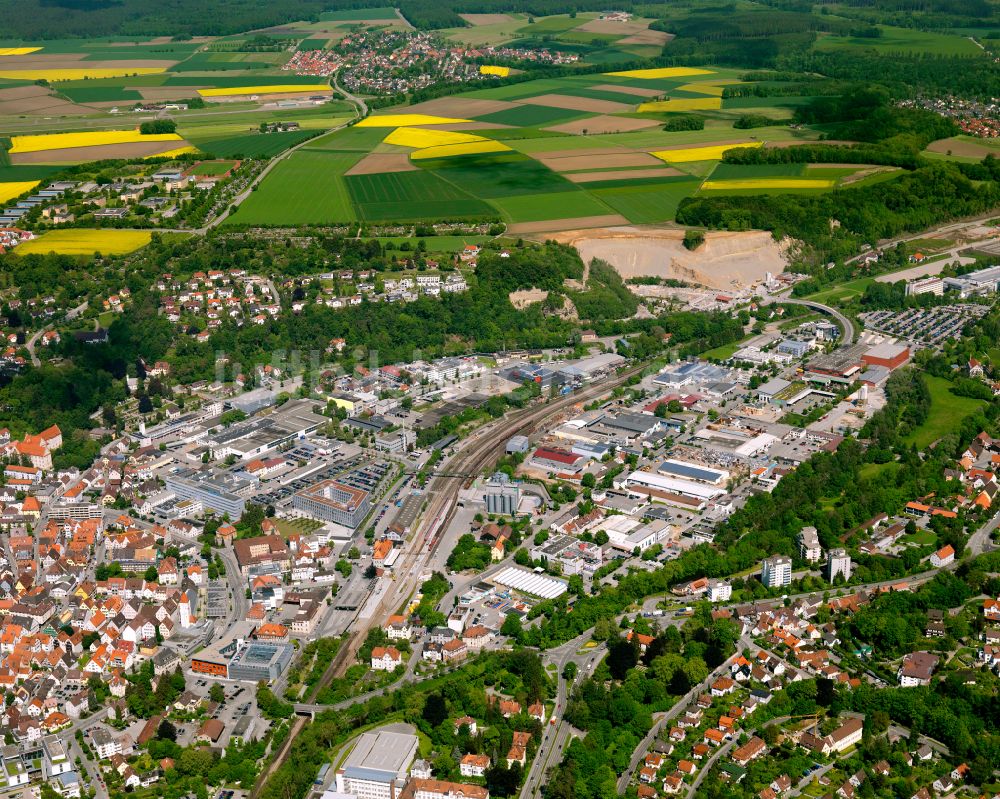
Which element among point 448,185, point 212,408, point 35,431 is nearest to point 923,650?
point 212,408

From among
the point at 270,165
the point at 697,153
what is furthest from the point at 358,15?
the point at 697,153

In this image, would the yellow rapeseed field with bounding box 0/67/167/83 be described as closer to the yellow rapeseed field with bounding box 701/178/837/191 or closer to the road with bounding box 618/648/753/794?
the yellow rapeseed field with bounding box 701/178/837/191

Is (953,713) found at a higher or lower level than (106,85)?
lower

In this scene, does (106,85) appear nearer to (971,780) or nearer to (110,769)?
(110,769)

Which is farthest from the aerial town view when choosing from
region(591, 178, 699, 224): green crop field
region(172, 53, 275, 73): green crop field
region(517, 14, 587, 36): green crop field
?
region(517, 14, 587, 36): green crop field

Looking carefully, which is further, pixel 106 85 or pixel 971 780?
pixel 106 85
